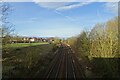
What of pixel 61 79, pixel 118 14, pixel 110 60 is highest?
pixel 118 14

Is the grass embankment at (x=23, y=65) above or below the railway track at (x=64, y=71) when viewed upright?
above

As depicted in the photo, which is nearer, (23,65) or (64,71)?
(23,65)

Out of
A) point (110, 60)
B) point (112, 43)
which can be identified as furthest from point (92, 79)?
point (112, 43)

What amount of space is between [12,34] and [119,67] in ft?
23.8

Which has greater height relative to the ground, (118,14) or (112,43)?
(118,14)

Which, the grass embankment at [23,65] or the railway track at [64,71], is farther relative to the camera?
the railway track at [64,71]

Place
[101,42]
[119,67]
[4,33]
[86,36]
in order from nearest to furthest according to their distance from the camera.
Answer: [4,33], [119,67], [101,42], [86,36]

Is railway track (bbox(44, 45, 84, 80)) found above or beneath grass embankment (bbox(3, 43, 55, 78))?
beneath

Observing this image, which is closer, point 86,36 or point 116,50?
point 116,50

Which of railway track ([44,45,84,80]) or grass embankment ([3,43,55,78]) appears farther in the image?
railway track ([44,45,84,80])

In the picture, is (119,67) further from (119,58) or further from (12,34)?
(12,34)

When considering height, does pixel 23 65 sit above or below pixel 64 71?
above

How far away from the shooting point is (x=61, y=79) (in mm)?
17766

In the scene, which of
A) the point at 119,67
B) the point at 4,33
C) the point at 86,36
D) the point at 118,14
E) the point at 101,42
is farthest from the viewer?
the point at 86,36
